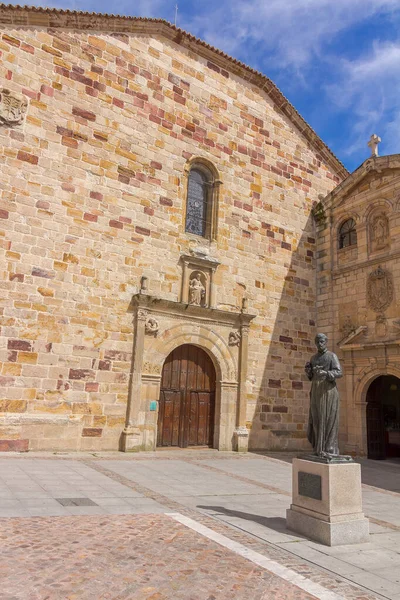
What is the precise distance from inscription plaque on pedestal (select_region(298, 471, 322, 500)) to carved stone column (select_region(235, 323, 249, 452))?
7120 millimetres

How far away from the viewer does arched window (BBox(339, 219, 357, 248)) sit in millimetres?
14375

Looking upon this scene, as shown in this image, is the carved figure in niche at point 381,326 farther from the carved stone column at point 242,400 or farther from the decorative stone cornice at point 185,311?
the carved stone column at point 242,400

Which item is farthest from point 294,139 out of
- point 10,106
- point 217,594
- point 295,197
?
point 217,594

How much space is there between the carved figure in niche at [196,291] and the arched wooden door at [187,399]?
1.18 metres

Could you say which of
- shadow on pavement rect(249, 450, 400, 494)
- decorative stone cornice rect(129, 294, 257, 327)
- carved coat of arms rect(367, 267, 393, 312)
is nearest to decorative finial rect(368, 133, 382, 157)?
carved coat of arms rect(367, 267, 393, 312)

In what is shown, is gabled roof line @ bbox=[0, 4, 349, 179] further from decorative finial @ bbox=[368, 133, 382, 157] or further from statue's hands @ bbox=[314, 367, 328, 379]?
statue's hands @ bbox=[314, 367, 328, 379]

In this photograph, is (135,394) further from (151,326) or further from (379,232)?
(379,232)

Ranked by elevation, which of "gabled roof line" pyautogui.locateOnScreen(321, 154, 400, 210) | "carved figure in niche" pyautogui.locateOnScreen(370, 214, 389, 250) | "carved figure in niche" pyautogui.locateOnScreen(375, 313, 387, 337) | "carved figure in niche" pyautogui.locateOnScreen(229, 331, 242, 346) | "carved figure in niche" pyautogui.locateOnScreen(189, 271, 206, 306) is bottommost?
"carved figure in niche" pyautogui.locateOnScreen(229, 331, 242, 346)

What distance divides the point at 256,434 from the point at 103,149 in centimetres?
834

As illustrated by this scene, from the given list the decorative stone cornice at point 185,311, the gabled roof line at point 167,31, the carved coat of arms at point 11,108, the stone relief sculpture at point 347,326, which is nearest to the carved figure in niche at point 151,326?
the decorative stone cornice at point 185,311

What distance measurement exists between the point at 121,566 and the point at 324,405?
2.91 meters

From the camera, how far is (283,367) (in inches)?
544

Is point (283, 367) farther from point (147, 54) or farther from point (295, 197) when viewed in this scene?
point (147, 54)

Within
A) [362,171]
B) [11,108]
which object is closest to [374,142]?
[362,171]
